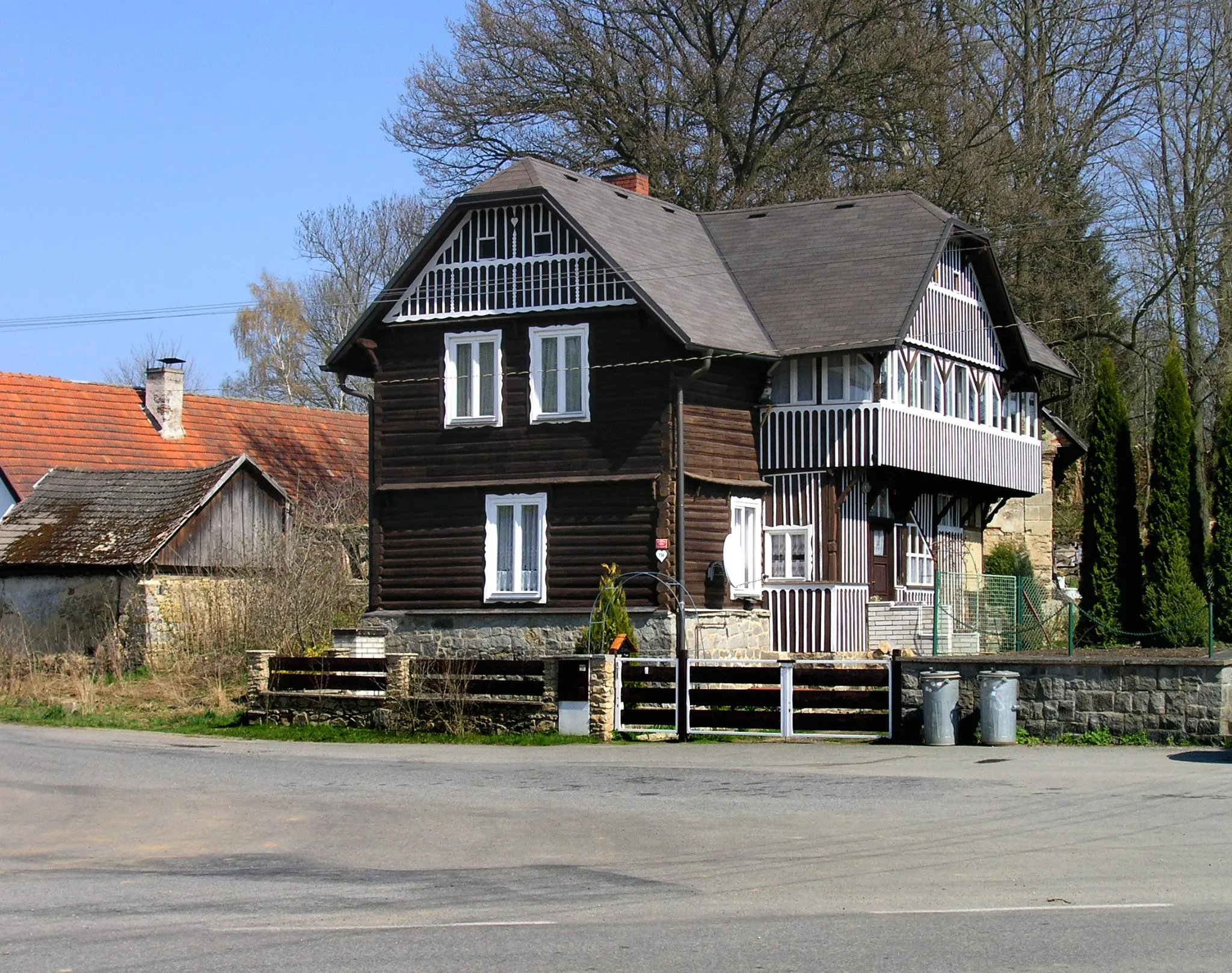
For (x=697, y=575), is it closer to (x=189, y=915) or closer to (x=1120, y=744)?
(x=1120, y=744)

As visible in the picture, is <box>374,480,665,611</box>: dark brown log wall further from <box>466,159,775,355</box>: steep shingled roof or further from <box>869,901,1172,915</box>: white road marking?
<box>869,901,1172,915</box>: white road marking

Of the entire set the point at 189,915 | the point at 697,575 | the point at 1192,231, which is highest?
the point at 1192,231

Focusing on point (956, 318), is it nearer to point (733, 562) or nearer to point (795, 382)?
point (795, 382)

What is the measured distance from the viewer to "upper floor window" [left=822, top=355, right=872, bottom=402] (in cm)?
3269

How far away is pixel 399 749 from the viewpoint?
24000mm

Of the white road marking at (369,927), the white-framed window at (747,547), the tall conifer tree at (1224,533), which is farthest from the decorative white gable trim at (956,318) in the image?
the white road marking at (369,927)

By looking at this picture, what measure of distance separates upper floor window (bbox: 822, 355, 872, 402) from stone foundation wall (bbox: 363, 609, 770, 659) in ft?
14.5

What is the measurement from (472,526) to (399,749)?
32.3ft

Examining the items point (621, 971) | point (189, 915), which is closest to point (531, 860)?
point (189, 915)

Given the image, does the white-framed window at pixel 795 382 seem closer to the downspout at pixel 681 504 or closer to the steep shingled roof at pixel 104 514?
the downspout at pixel 681 504

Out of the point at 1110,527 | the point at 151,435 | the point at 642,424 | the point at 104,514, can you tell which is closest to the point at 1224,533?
the point at 1110,527

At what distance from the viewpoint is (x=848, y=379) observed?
108 feet

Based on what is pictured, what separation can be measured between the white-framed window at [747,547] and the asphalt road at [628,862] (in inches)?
399

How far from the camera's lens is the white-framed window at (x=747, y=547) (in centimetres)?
3225
